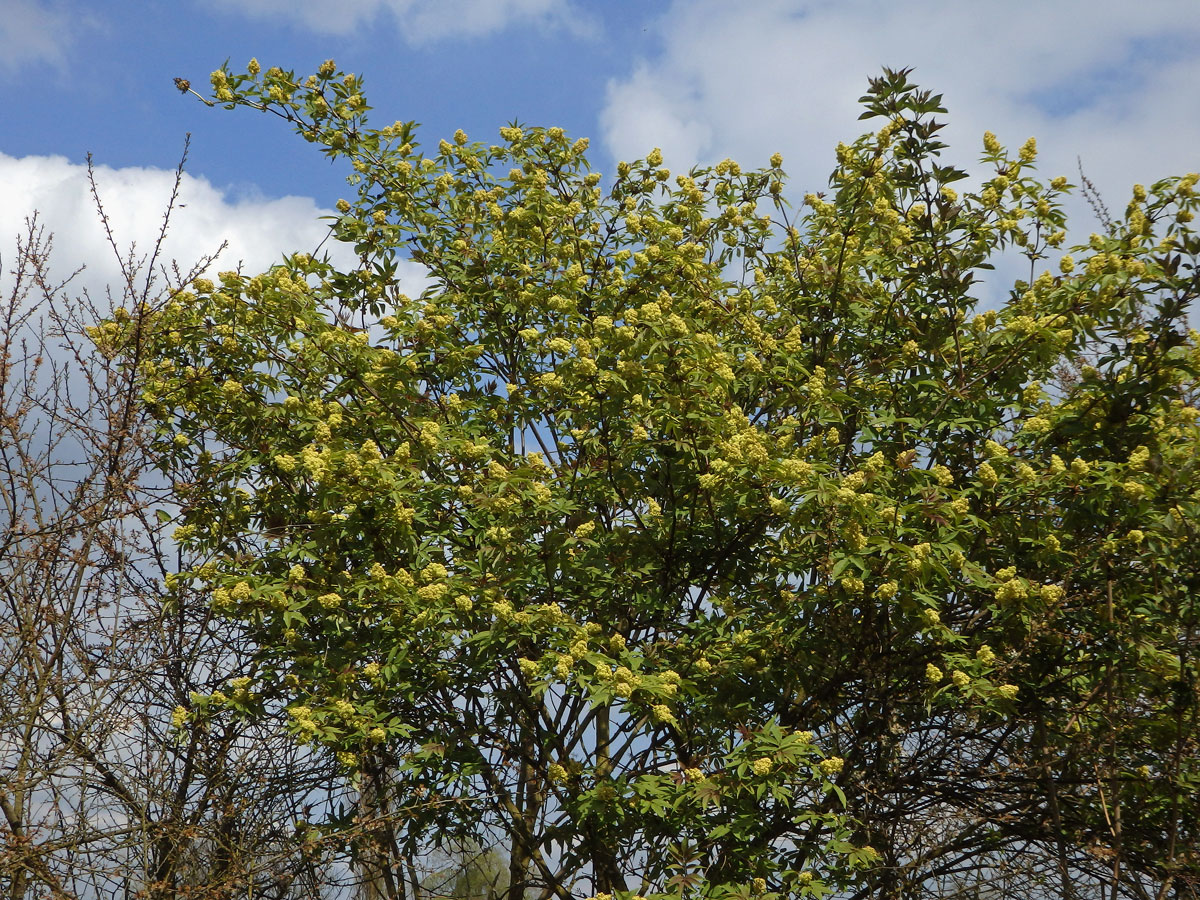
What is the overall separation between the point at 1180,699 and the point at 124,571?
16.1 feet

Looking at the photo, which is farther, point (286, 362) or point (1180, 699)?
point (286, 362)

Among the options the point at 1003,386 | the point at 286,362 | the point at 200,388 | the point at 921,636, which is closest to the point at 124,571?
the point at 200,388

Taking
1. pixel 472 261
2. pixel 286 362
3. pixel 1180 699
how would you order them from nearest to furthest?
pixel 1180 699 → pixel 286 362 → pixel 472 261

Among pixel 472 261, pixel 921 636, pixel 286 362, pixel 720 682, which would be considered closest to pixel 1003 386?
pixel 921 636

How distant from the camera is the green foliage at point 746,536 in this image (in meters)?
4.41

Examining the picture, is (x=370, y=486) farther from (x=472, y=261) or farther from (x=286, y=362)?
(x=472, y=261)

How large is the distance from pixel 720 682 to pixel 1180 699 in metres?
1.80

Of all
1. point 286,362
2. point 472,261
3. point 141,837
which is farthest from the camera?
point 472,261

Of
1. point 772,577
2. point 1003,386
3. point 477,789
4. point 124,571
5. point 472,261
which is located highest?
point 472,261

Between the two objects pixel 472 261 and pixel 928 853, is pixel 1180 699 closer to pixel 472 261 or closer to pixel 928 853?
pixel 928 853

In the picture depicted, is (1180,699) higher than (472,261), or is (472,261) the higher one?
(472,261)

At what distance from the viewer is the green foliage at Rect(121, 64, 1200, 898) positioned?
4414mm

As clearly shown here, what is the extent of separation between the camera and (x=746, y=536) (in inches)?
207

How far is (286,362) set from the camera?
17.9 feet
